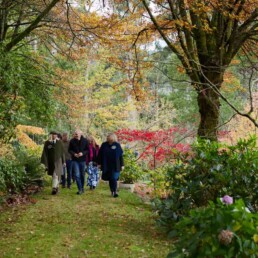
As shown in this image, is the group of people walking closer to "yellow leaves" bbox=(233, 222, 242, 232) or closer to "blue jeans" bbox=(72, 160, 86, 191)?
"blue jeans" bbox=(72, 160, 86, 191)

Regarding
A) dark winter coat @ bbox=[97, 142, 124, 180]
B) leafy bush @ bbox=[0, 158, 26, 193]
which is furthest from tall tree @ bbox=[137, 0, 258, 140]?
leafy bush @ bbox=[0, 158, 26, 193]

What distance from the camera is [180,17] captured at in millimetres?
7918

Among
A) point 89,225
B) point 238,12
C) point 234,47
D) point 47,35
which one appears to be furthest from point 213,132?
point 47,35

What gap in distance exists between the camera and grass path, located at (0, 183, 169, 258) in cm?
494

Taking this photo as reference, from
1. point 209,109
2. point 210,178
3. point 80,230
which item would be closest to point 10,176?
point 80,230

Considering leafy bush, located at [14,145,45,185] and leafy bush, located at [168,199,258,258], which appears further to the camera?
leafy bush, located at [14,145,45,185]

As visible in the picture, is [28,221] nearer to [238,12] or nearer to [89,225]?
[89,225]

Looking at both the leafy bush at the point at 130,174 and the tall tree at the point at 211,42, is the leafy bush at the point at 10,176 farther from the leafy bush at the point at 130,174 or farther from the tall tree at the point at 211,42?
the tall tree at the point at 211,42

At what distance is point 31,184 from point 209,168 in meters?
6.45

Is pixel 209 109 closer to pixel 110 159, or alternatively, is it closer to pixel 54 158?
pixel 110 159

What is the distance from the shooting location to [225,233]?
6.98ft

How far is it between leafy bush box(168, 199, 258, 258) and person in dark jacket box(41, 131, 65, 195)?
7462 millimetres

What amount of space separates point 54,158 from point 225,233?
7.68 m

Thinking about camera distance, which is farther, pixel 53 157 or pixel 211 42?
pixel 53 157
